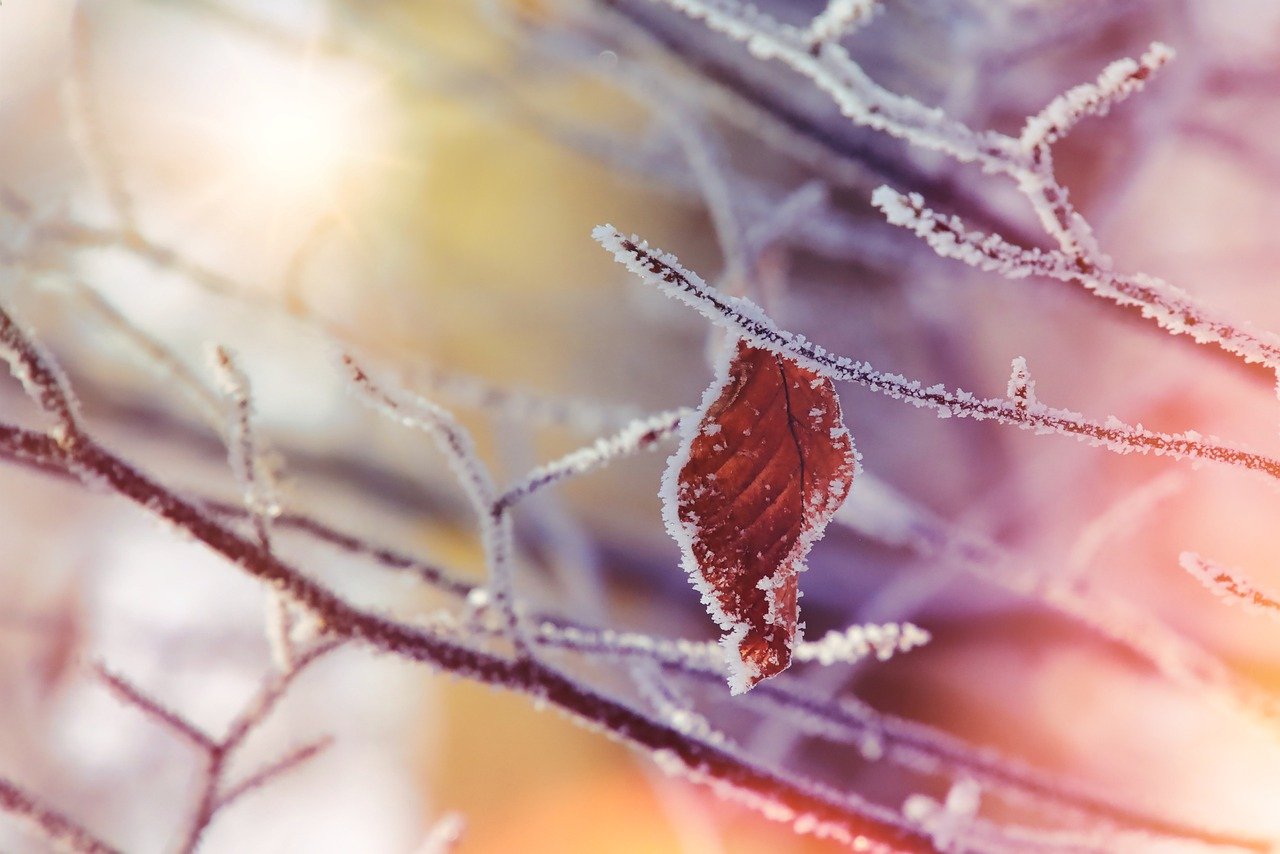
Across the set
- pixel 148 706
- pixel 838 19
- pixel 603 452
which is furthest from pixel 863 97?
pixel 148 706

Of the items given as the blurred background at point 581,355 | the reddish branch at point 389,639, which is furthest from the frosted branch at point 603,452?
the blurred background at point 581,355

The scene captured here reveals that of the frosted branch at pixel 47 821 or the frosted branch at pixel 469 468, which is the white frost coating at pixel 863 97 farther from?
the frosted branch at pixel 47 821

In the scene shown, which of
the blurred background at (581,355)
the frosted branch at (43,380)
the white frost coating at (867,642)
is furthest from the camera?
the blurred background at (581,355)

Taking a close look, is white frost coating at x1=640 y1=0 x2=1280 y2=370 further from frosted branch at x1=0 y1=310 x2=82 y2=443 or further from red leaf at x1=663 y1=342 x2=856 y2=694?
frosted branch at x1=0 y1=310 x2=82 y2=443

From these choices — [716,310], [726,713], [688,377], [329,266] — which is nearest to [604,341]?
[688,377]

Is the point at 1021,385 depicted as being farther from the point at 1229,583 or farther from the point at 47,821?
the point at 47,821

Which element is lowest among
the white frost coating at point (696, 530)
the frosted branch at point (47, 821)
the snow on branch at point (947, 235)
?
the frosted branch at point (47, 821)
